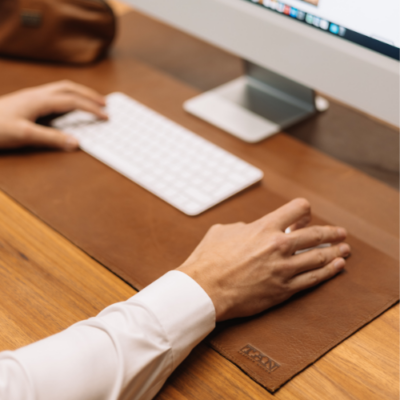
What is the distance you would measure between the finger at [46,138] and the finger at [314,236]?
43 centimetres

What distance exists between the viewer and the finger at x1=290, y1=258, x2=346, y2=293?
26.3 inches

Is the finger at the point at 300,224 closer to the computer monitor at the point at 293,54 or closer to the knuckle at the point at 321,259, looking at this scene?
the knuckle at the point at 321,259

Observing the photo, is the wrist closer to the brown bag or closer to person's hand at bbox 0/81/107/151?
person's hand at bbox 0/81/107/151

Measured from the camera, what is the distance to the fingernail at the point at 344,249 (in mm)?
723

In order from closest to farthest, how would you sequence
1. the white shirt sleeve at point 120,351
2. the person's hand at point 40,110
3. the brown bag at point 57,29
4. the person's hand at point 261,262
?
the white shirt sleeve at point 120,351
the person's hand at point 261,262
the person's hand at point 40,110
the brown bag at point 57,29

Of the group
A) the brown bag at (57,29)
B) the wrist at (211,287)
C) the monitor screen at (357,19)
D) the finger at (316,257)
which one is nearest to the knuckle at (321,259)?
the finger at (316,257)

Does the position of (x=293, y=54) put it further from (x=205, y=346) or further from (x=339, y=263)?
(x=205, y=346)

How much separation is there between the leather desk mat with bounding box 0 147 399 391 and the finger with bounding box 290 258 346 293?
12mm

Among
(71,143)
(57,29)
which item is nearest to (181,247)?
(71,143)

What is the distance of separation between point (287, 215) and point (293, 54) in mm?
293

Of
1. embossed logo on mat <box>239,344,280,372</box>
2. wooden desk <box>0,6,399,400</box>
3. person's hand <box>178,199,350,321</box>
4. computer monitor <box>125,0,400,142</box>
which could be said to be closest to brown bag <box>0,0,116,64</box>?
computer monitor <box>125,0,400,142</box>

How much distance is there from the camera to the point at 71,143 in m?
0.91

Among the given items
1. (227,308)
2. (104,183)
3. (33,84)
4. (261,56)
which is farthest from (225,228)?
(33,84)

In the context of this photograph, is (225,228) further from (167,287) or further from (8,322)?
(8,322)
